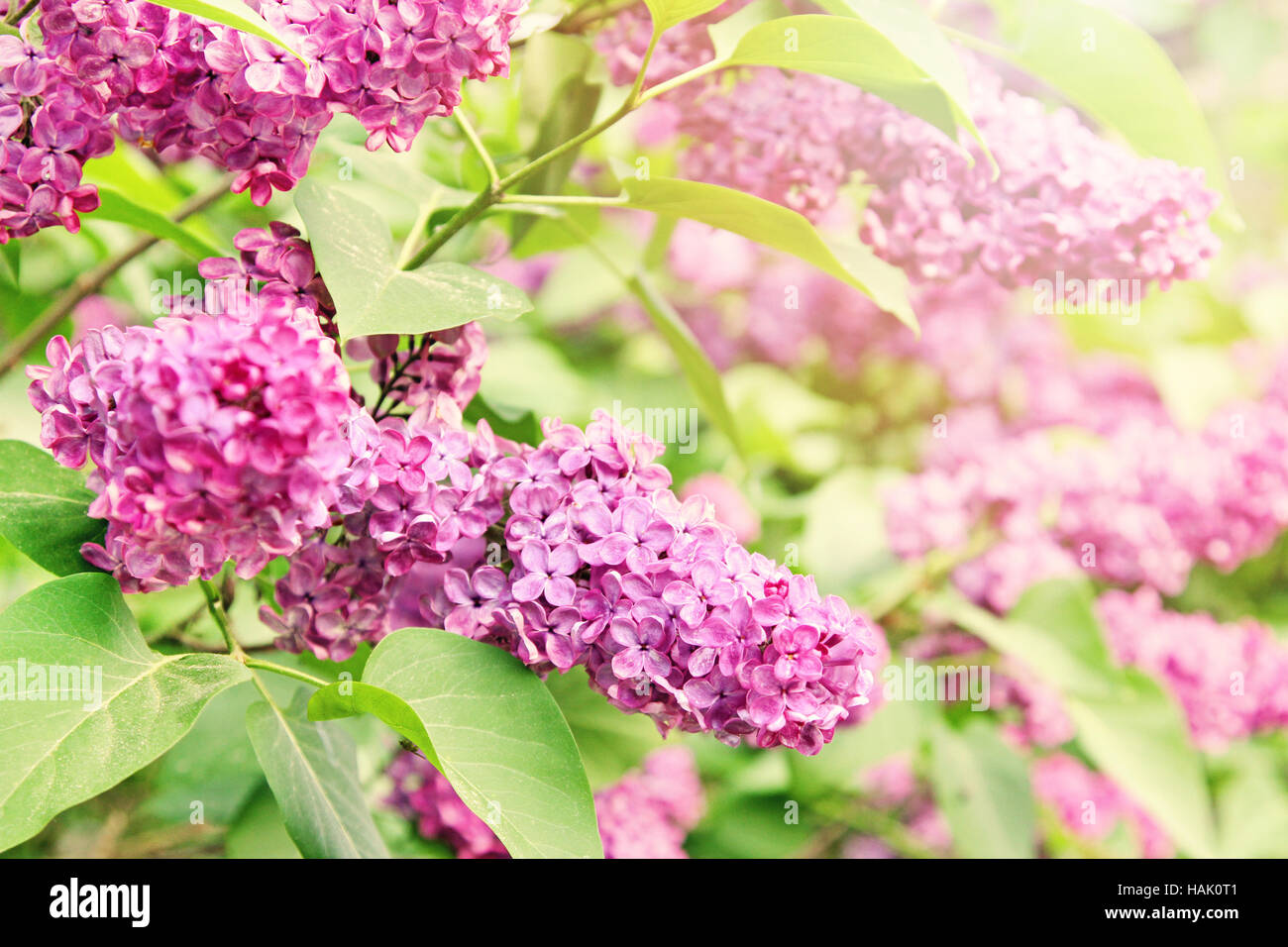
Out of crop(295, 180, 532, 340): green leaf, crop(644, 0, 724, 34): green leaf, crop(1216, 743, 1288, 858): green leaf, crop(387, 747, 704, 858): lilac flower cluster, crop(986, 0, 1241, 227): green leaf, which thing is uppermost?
crop(986, 0, 1241, 227): green leaf

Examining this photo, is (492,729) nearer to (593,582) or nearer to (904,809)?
(593,582)

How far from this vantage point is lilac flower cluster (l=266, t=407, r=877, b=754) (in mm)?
620

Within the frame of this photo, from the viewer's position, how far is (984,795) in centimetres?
150

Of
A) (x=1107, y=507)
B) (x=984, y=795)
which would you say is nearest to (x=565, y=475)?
(x=984, y=795)

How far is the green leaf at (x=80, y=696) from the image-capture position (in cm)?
54

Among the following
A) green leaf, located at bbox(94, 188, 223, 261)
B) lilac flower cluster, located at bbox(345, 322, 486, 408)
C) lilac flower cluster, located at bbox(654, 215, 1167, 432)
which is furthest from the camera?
lilac flower cluster, located at bbox(654, 215, 1167, 432)

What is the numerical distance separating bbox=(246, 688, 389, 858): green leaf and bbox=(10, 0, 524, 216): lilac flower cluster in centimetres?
37

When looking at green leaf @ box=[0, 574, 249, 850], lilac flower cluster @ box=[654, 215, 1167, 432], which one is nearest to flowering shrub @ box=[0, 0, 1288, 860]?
green leaf @ box=[0, 574, 249, 850]

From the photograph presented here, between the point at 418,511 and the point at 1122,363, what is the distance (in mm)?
2107

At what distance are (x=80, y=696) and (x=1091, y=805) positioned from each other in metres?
1.82

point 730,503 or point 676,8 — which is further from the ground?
point 676,8

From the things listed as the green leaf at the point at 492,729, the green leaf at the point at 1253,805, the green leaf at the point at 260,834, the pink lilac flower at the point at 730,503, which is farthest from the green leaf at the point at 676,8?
the green leaf at the point at 1253,805

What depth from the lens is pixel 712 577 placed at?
2.08 feet

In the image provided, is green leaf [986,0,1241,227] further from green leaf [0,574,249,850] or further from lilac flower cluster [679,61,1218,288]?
green leaf [0,574,249,850]
